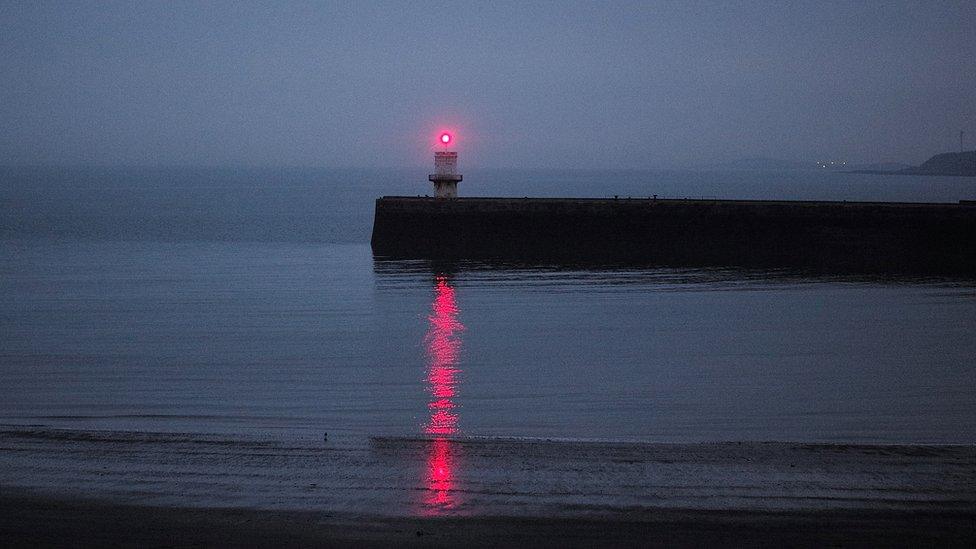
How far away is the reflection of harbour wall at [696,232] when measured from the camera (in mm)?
32156

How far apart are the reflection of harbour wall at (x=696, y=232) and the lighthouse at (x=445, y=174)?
4.89ft

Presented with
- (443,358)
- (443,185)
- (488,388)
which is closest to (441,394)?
(488,388)

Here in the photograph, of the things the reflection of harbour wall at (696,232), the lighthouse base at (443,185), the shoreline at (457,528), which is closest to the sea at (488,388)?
the shoreline at (457,528)

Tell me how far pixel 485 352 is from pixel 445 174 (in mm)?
21114

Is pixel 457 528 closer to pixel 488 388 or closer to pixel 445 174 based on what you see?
pixel 488 388

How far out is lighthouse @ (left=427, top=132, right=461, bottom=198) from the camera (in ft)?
124

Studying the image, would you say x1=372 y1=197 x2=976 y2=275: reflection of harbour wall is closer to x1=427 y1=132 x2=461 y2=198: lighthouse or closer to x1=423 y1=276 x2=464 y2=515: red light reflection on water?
x1=427 y1=132 x2=461 y2=198: lighthouse

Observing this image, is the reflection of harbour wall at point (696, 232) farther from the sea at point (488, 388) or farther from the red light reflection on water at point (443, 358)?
the red light reflection on water at point (443, 358)

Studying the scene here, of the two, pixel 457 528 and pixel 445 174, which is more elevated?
pixel 445 174

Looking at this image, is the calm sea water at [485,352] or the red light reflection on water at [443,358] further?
the calm sea water at [485,352]

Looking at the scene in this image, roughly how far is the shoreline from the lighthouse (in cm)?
3041

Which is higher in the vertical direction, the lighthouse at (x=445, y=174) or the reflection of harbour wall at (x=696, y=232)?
the lighthouse at (x=445, y=174)

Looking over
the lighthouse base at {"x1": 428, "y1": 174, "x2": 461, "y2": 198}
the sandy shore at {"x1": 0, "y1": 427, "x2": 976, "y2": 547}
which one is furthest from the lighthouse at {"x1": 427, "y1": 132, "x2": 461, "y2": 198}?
the sandy shore at {"x1": 0, "y1": 427, "x2": 976, "y2": 547}

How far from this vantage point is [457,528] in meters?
7.13
